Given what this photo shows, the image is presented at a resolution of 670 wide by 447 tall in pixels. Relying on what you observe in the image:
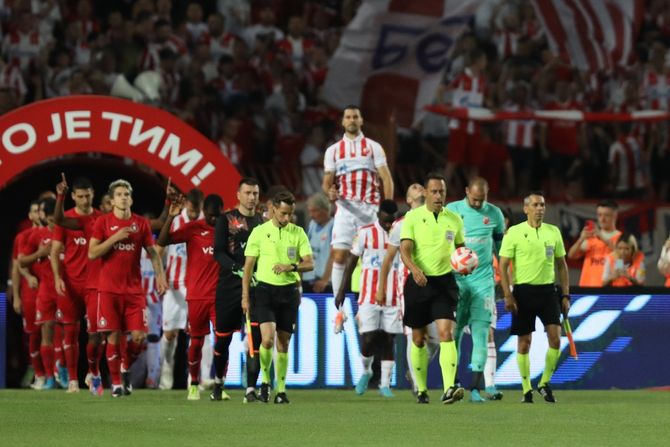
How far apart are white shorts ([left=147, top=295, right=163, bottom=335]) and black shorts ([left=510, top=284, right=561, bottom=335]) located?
5154 millimetres

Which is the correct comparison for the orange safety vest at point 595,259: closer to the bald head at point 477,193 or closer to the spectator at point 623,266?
the spectator at point 623,266

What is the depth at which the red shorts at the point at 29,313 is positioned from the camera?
1983 centimetres

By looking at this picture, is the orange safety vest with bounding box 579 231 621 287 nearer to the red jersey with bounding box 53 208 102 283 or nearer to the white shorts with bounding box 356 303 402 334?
the white shorts with bounding box 356 303 402 334

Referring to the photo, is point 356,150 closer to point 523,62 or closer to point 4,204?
point 4,204

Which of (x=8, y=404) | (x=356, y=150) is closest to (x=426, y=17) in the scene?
(x=356, y=150)

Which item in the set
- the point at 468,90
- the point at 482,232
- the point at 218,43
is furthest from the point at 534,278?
the point at 218,43

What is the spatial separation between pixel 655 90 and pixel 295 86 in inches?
234

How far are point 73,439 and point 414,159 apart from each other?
1303cm

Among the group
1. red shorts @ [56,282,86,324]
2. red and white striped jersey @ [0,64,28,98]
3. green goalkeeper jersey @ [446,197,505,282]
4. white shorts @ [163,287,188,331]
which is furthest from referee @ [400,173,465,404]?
red and white striped jersey @ [0,64,28,98]

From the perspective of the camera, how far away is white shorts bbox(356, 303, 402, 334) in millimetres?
18156

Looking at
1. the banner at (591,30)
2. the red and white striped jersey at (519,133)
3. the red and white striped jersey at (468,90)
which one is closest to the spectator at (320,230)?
the red and white striped jersey at (468,90)

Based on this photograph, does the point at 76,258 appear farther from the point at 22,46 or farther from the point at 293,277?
the point at 22,46

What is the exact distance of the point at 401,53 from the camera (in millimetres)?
23688

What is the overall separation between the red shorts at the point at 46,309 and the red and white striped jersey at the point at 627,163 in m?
9.61
